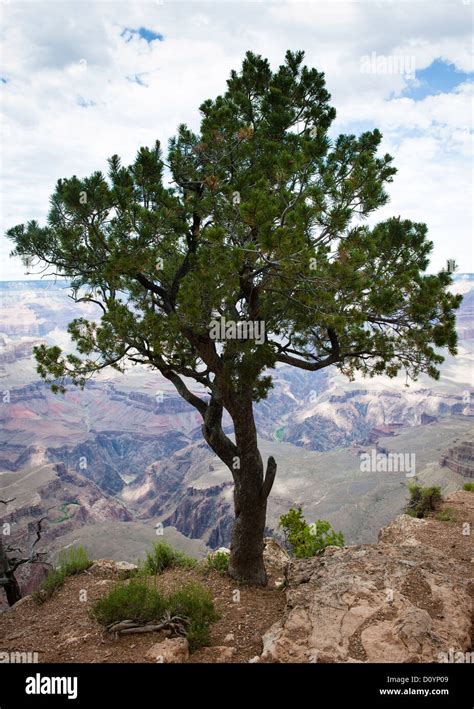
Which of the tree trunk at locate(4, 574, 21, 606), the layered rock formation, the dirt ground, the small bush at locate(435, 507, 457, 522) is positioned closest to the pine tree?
the dirt ground

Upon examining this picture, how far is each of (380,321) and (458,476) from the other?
87.8 meters

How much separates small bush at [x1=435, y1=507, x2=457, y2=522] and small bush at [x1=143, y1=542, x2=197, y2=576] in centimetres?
651

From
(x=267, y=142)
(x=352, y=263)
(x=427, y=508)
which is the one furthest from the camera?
(x=427, y=508)

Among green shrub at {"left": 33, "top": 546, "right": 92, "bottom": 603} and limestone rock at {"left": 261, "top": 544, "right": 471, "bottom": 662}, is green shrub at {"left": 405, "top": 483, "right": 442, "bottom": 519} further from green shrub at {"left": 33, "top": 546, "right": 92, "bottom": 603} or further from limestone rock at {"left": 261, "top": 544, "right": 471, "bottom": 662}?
green shrub at {"left": 33, "top": 546, "right": 92, "bottom": 603}

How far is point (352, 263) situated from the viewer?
6398 mm

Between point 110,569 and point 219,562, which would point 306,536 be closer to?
point 219,562

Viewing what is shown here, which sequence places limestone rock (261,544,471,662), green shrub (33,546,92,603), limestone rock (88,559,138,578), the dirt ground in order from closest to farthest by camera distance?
limestone rock (261,544,471,662)
the dirt ground
green shrub (33,546,92,603)
limestone rock (88,559,138,578)

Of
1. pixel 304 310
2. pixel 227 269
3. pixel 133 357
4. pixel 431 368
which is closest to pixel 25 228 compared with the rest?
pixel 133 357

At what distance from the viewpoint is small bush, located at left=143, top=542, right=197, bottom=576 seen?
34.5 feet

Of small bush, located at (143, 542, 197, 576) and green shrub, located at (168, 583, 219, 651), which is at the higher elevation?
green shrub, located at (168, 583, 219, 651)

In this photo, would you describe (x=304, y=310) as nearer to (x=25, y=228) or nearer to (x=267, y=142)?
(x=267, y=142)

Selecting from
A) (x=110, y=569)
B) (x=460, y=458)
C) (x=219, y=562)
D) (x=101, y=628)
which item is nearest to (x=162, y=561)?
(x=219, y=562)

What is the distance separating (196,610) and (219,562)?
3597 mm

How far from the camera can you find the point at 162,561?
10.6m
